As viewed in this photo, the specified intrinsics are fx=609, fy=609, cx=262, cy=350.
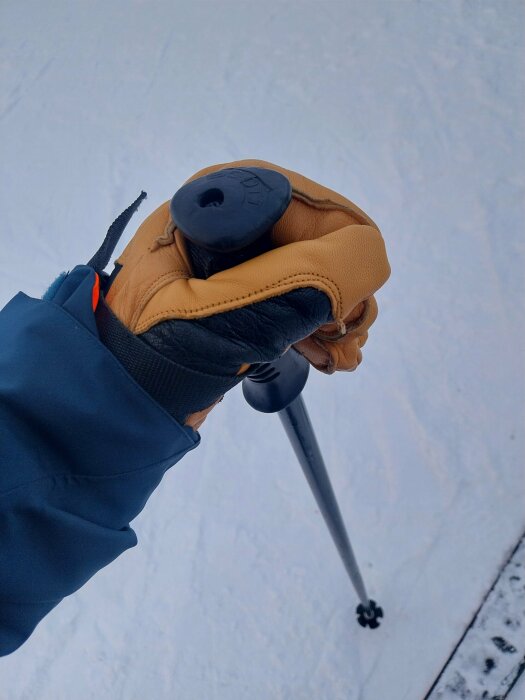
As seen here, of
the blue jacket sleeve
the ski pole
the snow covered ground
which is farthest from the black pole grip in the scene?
the snow covered ground

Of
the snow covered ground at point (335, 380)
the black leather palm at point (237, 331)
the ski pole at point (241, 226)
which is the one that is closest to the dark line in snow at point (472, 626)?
the snow covered ground at point (335, 380)

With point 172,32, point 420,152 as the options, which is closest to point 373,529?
point 420,152

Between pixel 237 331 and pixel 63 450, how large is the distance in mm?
167

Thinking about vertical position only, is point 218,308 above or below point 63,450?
above

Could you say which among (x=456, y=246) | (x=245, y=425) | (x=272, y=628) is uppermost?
(x=456, y=246)

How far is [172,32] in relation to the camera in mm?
1873

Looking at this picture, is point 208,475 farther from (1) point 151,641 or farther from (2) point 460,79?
(2) point 460,79

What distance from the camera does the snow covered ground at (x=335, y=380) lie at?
0.99 metres

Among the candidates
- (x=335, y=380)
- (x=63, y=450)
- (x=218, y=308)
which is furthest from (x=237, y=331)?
(x=335, y=380)

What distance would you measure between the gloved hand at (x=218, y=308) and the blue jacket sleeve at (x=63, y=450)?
0.9 inches

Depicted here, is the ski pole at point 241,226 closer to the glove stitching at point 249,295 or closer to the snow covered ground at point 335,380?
the glove stitching at point 249,295

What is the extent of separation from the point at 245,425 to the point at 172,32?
1339 millimetres

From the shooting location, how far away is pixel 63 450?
48 cm

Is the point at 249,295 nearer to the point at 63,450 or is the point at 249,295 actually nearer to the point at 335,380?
the point at 63,450
